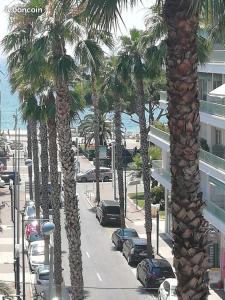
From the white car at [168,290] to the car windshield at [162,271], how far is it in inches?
97.8

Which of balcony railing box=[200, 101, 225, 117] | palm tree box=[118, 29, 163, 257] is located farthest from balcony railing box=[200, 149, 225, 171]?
palm tree box=[118, 29, 163, 257]

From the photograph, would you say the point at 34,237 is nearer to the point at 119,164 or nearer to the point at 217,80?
Answer: the point at 119,164

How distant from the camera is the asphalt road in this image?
3138cm

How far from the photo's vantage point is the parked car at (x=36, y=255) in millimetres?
35281

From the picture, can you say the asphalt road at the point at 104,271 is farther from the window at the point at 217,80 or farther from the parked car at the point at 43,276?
the window at the point at 217,80

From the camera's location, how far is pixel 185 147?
10250 millimetres

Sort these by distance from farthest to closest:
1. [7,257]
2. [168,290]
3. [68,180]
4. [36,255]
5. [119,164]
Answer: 1. [119,164]
2. [7,257]
3. [36,255]
4. [168,290]
5. [68,180]

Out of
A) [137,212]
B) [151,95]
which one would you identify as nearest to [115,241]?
[137,212]

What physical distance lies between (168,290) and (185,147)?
18.2 m

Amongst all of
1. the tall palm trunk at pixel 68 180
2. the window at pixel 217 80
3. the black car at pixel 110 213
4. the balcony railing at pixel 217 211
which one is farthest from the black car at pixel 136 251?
the tall palm trunk at pixel 68 180

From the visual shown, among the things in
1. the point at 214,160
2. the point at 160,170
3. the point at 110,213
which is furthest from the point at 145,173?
the point at 110,213

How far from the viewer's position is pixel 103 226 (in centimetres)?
4731

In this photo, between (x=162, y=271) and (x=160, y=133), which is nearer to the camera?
(x=162, y=271)

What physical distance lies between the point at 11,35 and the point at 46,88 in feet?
8.29
